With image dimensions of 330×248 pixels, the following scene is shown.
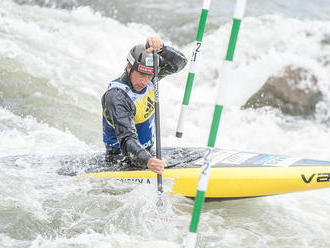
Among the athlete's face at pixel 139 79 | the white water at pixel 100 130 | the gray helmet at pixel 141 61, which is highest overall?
the gray helmet at pixel 141 61

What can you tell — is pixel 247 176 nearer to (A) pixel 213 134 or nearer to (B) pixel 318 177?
(B) pixel 318 177

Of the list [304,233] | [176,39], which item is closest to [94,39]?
[176,39]

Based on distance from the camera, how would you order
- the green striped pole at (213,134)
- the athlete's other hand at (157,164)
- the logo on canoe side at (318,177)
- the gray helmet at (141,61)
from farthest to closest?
the logo on canoe side at (318,177), the gray helmet at (141,61), the athlete's other hand at (157,164), the green striped pole at (213,134)

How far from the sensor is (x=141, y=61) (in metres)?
3.81

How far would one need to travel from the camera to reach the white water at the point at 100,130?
3889 millimetres

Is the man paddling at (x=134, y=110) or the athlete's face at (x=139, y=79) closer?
the man paddling at (x=134, y=110)

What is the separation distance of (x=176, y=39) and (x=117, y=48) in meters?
1.66

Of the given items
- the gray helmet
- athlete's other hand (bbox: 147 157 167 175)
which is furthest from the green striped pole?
the gray helmet

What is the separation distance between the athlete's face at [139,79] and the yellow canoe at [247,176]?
2.49 ft

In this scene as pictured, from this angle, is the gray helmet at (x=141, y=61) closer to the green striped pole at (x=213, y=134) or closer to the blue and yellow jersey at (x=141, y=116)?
the blue and yellow jersey at (x=141, y=116)

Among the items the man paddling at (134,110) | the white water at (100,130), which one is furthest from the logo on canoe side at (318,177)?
the man paddling at (134,110)

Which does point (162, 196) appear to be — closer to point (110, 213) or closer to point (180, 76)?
point (110, 213)

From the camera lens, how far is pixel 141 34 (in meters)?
10.9

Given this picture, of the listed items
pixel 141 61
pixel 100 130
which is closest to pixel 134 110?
pixel 141 61
